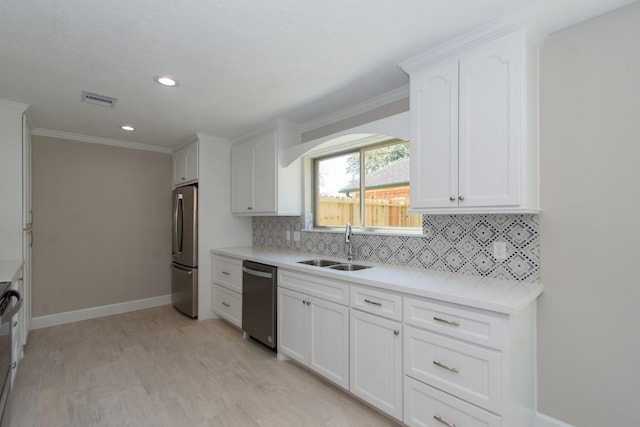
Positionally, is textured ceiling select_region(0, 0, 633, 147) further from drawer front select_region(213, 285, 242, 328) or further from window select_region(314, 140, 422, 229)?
drawer front select_region(213, 285, 242, 328)

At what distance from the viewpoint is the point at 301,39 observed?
1.80 m

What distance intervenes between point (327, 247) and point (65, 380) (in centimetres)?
248

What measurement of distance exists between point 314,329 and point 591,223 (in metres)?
1.90

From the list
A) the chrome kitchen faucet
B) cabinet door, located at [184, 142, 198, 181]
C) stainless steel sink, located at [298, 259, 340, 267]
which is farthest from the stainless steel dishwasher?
cabinet door, located at [184, 142, 198, 181]

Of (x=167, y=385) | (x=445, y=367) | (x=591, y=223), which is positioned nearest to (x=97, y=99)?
(x=167, y=385)

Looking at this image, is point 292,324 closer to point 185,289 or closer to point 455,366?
point 455,366

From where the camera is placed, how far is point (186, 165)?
4137 mm

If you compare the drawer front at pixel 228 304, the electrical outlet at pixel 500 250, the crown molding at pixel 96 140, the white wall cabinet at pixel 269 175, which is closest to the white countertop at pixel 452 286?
the electrical outlet at pixel 500 250

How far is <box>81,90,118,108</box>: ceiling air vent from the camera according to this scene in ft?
8.50

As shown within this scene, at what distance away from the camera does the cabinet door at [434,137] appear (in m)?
1.84

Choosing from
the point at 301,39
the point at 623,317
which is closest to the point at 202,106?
the point at 301,39

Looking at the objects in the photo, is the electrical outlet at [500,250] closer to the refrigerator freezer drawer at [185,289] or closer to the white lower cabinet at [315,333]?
the white lower cabinet at [315,333]

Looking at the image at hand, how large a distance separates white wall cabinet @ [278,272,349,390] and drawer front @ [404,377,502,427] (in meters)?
0.50

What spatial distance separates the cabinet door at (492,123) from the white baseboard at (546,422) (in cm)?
130
